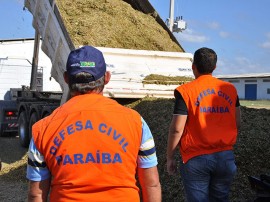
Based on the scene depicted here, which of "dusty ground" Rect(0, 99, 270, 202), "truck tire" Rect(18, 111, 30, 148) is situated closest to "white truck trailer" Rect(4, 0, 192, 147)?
"dusty ground" Rect(0, 99, 270, 202)

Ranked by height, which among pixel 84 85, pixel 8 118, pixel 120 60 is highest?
pixel 120 60

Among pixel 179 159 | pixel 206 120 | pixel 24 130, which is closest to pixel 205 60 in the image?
pixel 206 120

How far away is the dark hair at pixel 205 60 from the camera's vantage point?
3.09 m

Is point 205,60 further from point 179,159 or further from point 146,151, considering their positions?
point 179,159

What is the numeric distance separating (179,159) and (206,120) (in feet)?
A: 7.18

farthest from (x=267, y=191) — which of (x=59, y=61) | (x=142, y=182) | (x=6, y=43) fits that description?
(x=6, y=43)

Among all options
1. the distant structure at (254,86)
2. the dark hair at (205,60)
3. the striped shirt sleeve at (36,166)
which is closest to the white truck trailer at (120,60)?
the dark hair at (205,60)

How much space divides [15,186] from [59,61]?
98.8 inches

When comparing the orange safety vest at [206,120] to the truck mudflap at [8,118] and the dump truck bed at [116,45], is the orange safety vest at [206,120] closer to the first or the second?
the dump truck bed at [116,45]

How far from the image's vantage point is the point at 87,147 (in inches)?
67.6

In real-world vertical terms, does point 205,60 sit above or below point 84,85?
above

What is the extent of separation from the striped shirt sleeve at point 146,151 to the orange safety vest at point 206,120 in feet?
3.86

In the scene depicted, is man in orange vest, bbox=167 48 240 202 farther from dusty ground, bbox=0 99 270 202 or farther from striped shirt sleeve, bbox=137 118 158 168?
dusty ground, bbox=0 99 270 202

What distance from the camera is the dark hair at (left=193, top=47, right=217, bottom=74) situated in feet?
10.1
